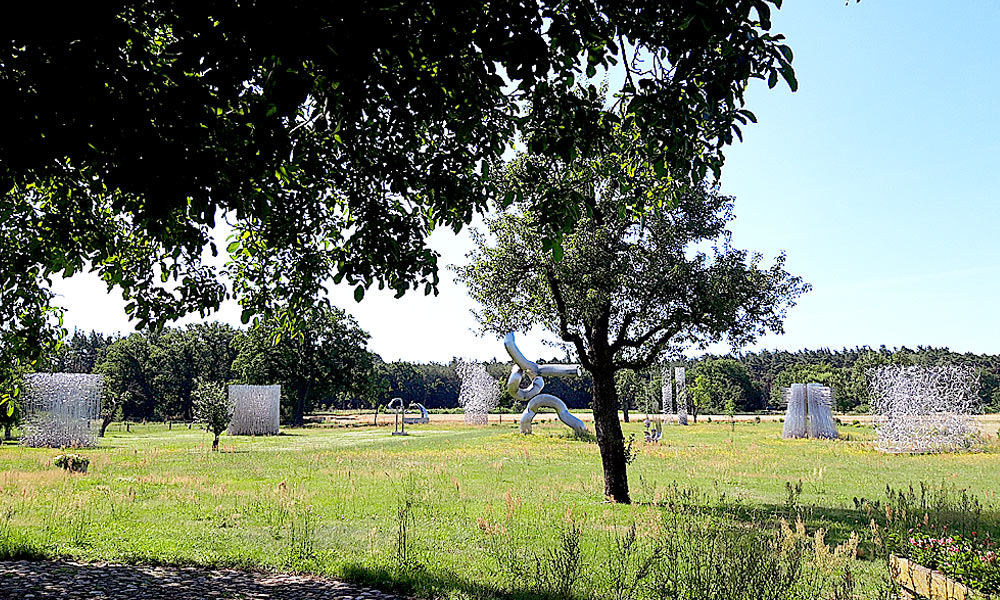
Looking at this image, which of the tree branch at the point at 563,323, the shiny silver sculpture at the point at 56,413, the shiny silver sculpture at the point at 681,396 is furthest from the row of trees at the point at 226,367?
the tree branch at the point at 563,323

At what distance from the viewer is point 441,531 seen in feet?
36.2

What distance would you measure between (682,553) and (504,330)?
8540 mm

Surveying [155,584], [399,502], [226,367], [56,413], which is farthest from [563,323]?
[226,367]

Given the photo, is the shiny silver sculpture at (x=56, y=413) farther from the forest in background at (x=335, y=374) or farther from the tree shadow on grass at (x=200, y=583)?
the tree shadow on grass at (x=200, y=583)

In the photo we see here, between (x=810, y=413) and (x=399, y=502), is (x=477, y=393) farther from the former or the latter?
(x=399, y=502)

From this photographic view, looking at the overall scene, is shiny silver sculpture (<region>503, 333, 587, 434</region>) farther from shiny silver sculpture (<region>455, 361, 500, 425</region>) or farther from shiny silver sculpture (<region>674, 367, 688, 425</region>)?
shiny silver sculpture (<region>674, 367, 688, 425</region>)

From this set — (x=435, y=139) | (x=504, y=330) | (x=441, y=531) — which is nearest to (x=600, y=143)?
(x=435, y=139)

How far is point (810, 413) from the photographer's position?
147 ft

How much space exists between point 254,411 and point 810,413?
3687 cm

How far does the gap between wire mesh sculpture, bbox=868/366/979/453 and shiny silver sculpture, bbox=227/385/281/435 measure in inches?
1429

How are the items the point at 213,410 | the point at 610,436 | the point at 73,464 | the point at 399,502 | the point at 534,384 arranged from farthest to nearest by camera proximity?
1. the point at 534,384
2. the point at 213,410
3. the point at 73,464
4. the point at 610,436
5. the point at 399,502

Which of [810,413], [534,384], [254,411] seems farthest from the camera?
[254,411]

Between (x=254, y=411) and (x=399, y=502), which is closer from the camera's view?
(x=399, y=502)

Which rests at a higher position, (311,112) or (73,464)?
(311,112)
